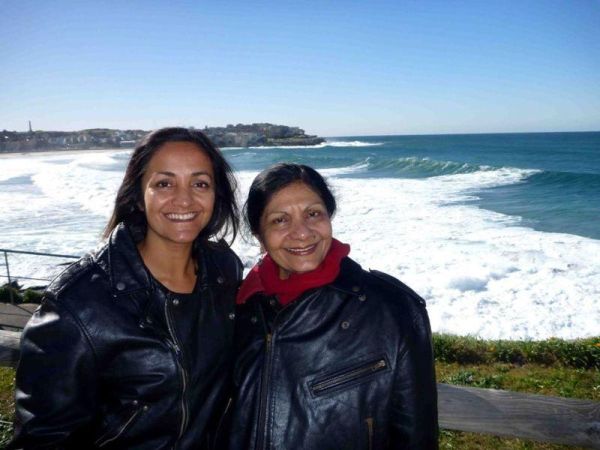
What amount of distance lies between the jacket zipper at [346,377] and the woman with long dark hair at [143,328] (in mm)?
474

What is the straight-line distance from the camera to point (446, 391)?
2330 mm

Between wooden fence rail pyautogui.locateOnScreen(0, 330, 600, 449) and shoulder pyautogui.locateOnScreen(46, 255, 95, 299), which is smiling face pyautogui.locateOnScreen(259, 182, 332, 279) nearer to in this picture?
shoulder pyautogui.locateOnScreen(46, 255, 95, 299)

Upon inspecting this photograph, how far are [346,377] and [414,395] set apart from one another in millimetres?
286

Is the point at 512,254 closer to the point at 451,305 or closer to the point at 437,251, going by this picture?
the point at 437,251

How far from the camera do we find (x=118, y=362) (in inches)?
68.8

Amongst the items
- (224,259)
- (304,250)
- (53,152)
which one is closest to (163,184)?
(224,259)

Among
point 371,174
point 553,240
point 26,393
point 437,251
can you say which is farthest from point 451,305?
point 371,174

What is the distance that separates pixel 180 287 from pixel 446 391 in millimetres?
1532

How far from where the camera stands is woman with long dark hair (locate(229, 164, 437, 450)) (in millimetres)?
1776

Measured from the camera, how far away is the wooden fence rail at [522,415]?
2.15 metres

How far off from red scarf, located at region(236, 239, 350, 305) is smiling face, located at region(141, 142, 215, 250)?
1.26 ft

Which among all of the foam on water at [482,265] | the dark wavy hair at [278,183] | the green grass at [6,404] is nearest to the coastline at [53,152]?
the foam on water at [482,265]

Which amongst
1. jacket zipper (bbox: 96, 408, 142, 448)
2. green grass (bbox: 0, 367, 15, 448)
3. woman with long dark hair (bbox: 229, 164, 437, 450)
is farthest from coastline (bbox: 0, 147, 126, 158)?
woman with long dark hair (bbox: 229, 164, 437, 450)

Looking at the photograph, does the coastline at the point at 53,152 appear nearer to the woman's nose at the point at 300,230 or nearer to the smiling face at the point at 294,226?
the smiling face at the point at 294,226
